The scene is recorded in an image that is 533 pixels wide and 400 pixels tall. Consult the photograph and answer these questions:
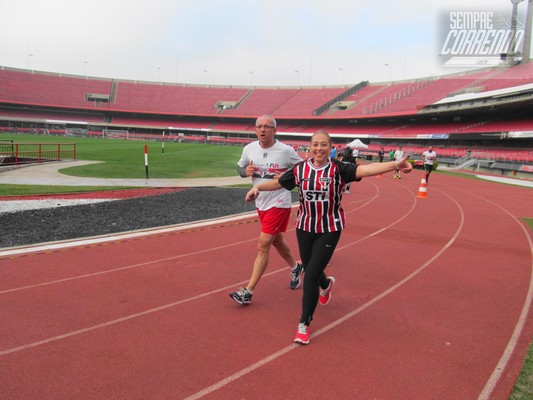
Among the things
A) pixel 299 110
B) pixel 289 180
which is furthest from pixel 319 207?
pixel 299 110

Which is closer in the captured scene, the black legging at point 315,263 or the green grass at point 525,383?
the green grass at point 525,383

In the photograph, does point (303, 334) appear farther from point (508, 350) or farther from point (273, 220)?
point (508, 350)

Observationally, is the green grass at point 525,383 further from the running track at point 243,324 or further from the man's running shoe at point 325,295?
the man's running shoe at point 325,295

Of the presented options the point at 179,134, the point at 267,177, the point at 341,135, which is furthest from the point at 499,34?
the point at 179,134

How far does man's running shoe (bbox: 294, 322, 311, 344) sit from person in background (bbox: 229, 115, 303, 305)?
2.87 feet

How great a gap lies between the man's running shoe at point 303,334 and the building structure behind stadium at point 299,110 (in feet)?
106

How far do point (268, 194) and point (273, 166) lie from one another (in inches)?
13.0

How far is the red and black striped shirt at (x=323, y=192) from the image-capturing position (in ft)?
11.1

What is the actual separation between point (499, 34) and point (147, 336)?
48120mm

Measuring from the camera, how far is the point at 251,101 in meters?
77.8

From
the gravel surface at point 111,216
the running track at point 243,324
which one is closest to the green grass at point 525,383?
the running track at point 243,324

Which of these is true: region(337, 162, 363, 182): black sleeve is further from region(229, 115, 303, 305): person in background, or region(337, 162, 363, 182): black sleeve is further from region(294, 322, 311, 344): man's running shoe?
region(294, 322, 311, 344): man's running shoe

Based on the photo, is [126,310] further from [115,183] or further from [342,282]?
[115,183]

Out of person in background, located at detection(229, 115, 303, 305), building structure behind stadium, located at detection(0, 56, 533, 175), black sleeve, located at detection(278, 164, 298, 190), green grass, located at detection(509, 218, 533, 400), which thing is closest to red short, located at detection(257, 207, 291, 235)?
person in background, located at detection(229, 115, 303, 305)
